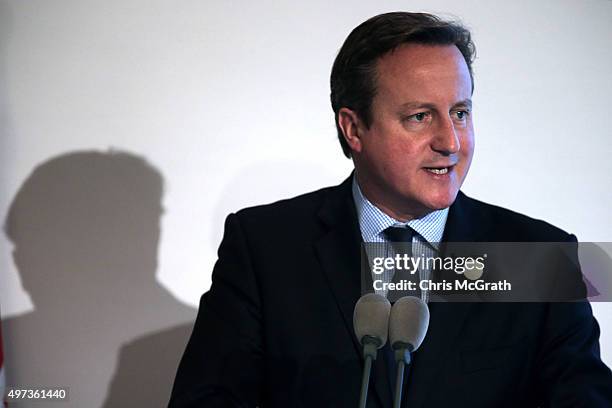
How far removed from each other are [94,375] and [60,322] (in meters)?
0.20

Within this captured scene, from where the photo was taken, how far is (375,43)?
1.96 meters

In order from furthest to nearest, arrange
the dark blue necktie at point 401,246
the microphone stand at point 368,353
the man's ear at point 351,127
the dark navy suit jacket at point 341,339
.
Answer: the man's ear at point 351,127
the dark blue necktie at point 401,246
the dark navy suit jacket at point 341,339
the microphone stand at point 368,353

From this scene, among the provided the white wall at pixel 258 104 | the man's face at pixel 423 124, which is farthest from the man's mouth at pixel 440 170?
the white wall at pixel 258 104

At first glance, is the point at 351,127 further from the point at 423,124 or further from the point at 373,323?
the point at 373,323

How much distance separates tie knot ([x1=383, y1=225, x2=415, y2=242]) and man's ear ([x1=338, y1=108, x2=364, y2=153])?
213 millimetres

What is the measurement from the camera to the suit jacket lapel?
75.3 inches

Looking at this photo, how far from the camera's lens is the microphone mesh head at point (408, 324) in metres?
1.30

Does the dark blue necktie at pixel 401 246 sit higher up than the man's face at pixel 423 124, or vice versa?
the man's face at pixel 423 124

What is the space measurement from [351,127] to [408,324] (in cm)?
85

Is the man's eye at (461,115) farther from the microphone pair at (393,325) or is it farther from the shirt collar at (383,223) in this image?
the microphone pair at (393,325)

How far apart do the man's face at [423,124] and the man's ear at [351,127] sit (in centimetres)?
9

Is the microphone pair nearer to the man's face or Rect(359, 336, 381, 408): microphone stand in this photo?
Rect(359, 336, 381, 408): microphone stand

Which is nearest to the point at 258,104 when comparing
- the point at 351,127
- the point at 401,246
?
the point at 351,127

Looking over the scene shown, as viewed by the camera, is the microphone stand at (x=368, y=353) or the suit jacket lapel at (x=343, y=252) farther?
the suit jacket lapel at (x=343, y=252)
